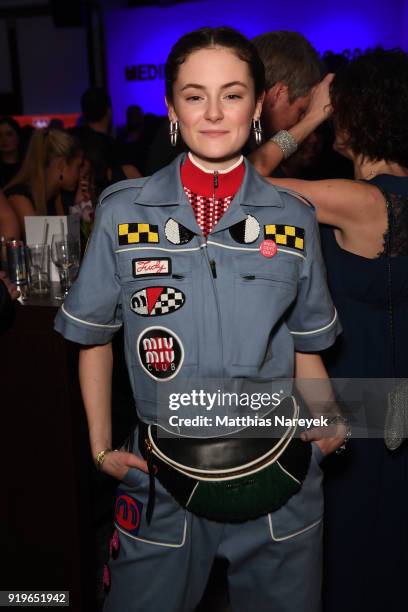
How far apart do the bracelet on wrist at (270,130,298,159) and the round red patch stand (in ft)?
2.20

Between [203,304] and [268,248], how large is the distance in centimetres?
18

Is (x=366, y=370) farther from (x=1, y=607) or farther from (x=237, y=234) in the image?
(x=1, y=607)

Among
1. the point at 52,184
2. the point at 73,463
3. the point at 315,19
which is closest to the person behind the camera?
the point at 73,463

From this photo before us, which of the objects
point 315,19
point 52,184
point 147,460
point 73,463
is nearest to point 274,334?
point 147,460

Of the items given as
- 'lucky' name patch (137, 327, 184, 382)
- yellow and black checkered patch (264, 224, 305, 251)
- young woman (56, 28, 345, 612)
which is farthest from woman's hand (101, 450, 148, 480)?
yellow and black checkered patch (264, 224, 305, 251)

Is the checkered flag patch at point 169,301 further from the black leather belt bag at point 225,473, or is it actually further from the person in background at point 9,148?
the person in background at point 9,148

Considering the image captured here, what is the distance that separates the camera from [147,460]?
4.33 ft

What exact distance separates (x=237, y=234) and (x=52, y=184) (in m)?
2.43

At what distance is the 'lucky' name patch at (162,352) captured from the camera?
1.26 meters

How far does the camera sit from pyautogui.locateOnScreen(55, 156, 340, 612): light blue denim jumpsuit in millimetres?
1264

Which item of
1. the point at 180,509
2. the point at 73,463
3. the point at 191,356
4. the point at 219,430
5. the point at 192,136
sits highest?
the point at 192,136

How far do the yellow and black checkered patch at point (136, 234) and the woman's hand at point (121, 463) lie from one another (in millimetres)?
451

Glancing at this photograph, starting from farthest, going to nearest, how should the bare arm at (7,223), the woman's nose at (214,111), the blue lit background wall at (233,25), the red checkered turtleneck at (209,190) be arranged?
1. the blue lit background wall at (233,25)
2. the bare arm at (7,223)
3. the red checkered turtleneck at (209,190)
4. the woman's nose at (214,111)

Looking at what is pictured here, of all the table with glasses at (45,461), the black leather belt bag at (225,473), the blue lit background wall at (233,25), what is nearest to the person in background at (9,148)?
the table with glasses at (45,461)
